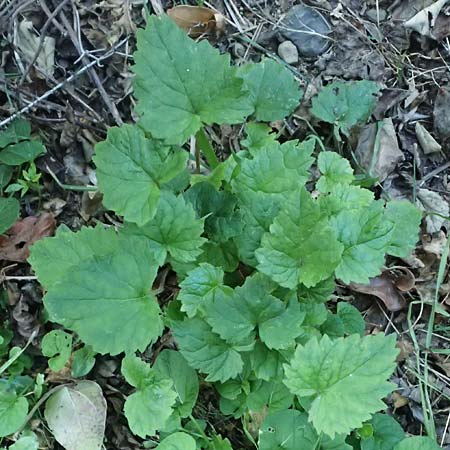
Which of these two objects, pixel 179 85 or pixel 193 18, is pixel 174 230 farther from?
pixel 193 18

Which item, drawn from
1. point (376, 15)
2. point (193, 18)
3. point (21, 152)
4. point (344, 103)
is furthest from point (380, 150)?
point (21, 152)

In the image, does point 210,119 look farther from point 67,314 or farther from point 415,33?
point 415,33

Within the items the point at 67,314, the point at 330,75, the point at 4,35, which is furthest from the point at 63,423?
the point at 330,75

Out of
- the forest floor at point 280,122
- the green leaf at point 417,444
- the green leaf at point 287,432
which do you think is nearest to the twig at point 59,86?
the forest floor at point 280,122

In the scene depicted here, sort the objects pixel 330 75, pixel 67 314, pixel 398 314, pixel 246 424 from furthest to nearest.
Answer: pixel 330 75, pixel 398 314, pixel 246 424, pixel 67 314

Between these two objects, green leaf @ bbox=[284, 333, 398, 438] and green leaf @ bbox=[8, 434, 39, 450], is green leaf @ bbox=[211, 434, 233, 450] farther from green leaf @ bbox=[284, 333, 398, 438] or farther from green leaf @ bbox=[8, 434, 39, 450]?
green leaf @ bbox=[8, 434, 39, 450]

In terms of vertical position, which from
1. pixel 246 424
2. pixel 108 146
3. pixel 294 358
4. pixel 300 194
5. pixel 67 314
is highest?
pixel 108 146

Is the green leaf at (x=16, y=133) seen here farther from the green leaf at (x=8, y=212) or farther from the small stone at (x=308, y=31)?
the small stone at (x=308, y=31)

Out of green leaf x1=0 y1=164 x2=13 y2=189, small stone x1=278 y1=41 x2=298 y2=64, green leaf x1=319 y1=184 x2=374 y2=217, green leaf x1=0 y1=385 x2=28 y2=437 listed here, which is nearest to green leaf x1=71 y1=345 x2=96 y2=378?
green leaf x1=0 y1=385 x2=28 y2=437
